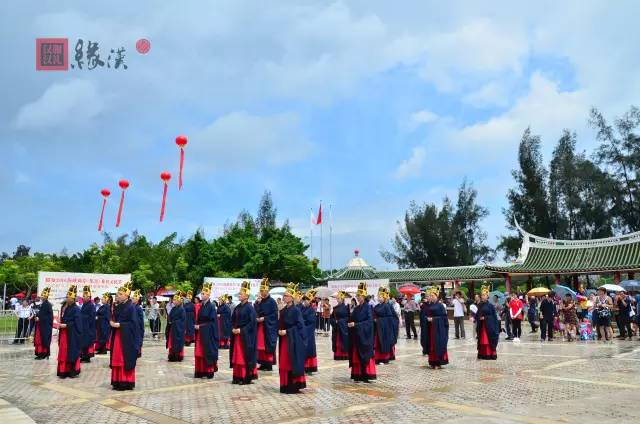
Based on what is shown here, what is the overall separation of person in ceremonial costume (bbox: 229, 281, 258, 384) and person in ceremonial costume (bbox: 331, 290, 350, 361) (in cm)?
279

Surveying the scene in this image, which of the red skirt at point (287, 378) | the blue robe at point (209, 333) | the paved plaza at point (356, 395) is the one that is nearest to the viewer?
the paved plaza at point (356, 395)

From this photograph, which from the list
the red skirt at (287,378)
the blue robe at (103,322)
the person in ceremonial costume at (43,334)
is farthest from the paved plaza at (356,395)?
the blue robe at (103,322)

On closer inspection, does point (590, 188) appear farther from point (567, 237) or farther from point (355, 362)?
point (355, 362)

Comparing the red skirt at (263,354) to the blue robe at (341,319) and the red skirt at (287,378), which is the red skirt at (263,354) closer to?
the blue robe at (341,319)

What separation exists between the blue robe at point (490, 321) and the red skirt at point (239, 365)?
6.71 metres

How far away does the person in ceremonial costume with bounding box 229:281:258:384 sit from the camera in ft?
35.4

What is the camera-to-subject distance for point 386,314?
13305 millimetres

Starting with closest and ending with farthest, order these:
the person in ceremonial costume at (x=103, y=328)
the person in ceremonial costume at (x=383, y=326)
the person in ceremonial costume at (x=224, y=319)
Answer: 1. the person in ceremonial costume at (x=383, y=326)
2. the person in ceremonial costume at (x=103, y=328)
3. the person in ceremonial costume at (x=224, y=319)

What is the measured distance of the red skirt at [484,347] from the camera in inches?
579

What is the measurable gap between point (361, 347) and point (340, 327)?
2268 millimetres

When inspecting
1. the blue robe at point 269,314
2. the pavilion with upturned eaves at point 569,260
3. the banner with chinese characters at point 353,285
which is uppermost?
the pavilion with upturned eaves at point 569,260

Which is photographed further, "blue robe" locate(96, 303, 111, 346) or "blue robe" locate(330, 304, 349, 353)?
"blue robe" locate(96, 303, 111, 346)

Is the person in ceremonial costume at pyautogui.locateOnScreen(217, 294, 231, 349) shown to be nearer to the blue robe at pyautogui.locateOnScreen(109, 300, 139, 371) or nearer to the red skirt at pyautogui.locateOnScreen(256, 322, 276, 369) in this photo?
the red skirt at pyautogui.locateOnScreen(256, 322, 276, 369)

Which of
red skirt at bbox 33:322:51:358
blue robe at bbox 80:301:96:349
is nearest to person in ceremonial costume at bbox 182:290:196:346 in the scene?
blue robe at bbox 80:301:96:349
